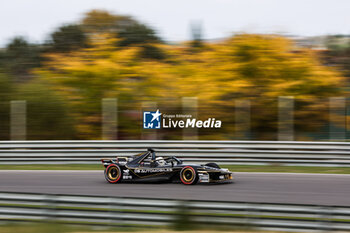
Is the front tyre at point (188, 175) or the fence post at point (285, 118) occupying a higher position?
the fence post at point (285, 118)

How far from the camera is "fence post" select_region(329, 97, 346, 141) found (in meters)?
15.3

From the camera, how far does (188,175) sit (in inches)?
441

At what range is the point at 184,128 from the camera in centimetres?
1800

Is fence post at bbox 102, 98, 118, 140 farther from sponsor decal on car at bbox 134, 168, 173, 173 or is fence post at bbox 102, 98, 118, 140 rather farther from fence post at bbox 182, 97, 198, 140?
sponsor decal on car at bbox 134, 168, 173, 173

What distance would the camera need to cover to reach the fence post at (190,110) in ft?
58.1

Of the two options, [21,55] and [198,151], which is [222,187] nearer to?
[198,151]

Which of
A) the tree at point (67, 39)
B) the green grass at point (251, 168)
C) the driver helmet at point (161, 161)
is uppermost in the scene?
the tree at point (67, 39)

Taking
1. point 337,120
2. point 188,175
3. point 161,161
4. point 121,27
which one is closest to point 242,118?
point 337,120

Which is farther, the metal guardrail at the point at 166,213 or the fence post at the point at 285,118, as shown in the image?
the fence post at the point at 285,118

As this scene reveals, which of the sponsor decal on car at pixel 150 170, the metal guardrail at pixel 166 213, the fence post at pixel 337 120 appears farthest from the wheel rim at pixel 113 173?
the fence post at pixel 337 120

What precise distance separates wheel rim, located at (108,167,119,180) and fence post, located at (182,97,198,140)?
19.9ft

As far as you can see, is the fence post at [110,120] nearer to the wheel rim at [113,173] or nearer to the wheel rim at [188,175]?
the wheel rim at [113,173]

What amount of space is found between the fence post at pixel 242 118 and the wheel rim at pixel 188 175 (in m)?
5.70

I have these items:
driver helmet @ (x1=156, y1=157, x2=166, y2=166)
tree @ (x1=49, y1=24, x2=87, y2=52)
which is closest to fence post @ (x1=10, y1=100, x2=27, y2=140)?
driver helmet @ (x1=156, y1=157, x2=166, y2=166)
